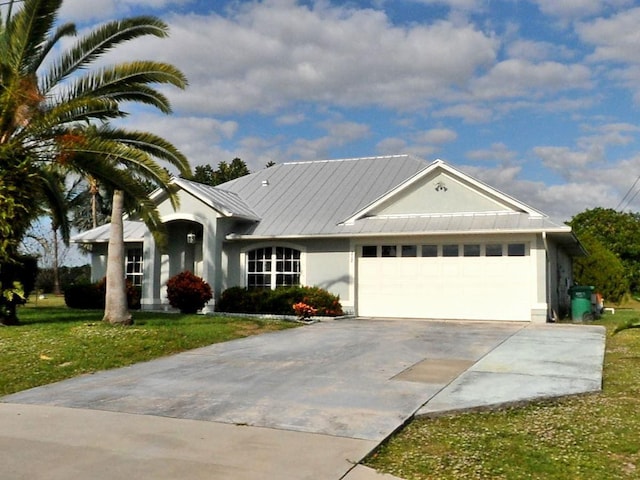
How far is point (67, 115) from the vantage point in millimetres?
13984

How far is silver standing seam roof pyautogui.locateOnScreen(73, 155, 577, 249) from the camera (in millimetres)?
18844

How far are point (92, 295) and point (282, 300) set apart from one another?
7.61 metres

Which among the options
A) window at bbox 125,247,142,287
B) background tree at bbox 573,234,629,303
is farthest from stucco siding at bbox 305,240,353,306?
background tree at bbox 573,234,629,303

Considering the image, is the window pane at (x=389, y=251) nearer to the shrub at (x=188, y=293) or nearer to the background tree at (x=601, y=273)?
the shrub at (x=188, y=293)

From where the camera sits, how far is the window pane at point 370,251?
2044cm

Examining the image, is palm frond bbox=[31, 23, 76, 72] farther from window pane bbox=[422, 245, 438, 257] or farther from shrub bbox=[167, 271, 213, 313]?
window pane bbox=[422, 245, 438, 257]

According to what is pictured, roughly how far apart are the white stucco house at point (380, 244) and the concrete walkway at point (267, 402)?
16.8 ft

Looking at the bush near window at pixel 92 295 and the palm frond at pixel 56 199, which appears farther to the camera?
the bush near window at pixel 92 295

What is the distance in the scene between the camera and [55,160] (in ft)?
45.5

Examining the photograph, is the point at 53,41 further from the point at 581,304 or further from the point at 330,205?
the point at 581,304

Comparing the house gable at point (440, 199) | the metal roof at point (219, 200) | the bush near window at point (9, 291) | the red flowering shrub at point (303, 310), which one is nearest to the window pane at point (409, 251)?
the house gable at point (440, 199)

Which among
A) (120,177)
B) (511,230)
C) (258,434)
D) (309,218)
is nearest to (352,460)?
(258,434)

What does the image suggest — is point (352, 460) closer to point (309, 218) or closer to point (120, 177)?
point (120, 177)

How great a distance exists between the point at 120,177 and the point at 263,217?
8547mm
